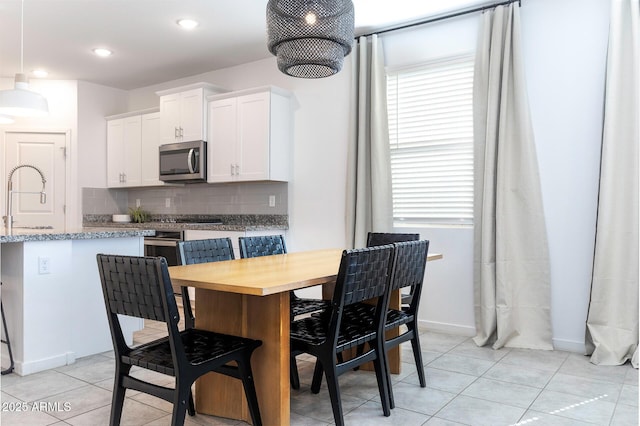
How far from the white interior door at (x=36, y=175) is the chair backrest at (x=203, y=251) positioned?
4052 millimetres

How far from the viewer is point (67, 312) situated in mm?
3176

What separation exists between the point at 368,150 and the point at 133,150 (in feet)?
10.7

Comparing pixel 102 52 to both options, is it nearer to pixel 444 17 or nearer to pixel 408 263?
pixel 444 17

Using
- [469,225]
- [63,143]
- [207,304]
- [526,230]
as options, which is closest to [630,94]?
[526,230]

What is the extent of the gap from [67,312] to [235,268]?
1574mm

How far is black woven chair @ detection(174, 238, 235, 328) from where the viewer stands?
269cm

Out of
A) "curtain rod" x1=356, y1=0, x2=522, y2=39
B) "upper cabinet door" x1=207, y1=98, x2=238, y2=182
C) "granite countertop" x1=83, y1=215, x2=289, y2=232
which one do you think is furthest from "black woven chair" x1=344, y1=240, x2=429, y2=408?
"upper cabinet door" x1=207, y1=98, x2=238, y2=182

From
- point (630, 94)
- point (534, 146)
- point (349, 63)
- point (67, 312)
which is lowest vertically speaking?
point (67, 312)

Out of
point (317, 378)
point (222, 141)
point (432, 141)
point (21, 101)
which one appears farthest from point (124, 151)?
point (317, 378)

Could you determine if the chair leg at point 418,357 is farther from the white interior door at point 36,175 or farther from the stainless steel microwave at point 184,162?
the white interior door at point 36,175

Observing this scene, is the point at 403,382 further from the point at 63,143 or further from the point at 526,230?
the point at 63,143

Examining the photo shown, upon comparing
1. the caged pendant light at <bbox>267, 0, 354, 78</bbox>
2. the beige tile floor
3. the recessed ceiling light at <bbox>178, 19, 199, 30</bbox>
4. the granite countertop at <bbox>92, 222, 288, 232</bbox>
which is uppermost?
→ the recessed ceiling light at <bbox>178, 19, 199, 30</bbox>

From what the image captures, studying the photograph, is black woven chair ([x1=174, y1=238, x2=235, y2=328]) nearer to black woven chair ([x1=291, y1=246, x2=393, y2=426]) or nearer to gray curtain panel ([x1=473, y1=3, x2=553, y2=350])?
black woven chair ([x1=291, y1=246, x2=393, y2=426])

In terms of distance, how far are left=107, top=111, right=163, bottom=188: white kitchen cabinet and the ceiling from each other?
576 millimetres
